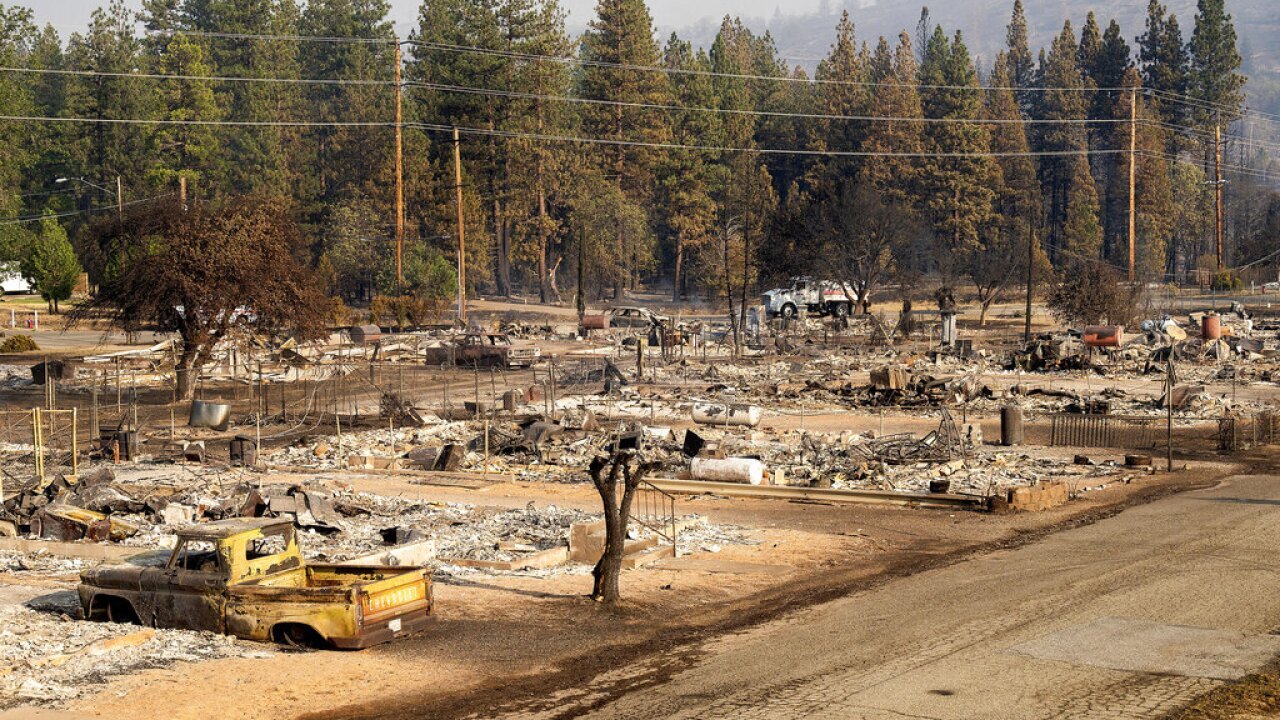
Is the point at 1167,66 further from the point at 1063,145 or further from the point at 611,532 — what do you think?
the point at 611,532

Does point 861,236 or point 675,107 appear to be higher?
point 675,107

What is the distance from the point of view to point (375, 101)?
10362 cm

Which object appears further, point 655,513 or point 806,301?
point 806,301

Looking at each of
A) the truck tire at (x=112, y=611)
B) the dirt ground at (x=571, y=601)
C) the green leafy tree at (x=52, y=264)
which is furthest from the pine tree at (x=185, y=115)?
the truck tire at (x=112, y=611)

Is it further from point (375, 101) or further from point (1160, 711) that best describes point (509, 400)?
point (375, 101)

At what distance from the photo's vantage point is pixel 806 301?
79.6 m

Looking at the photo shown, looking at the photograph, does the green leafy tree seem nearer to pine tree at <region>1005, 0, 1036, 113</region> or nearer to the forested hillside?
the forested hillside

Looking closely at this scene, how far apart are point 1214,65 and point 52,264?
97.0 meters

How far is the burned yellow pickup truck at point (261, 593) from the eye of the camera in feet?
50.6

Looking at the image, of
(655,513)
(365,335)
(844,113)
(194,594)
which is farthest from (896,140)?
(194,594)

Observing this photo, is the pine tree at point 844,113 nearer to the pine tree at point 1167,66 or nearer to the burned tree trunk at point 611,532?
the pine tree at point 1167,66

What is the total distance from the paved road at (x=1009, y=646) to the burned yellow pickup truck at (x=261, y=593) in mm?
2698

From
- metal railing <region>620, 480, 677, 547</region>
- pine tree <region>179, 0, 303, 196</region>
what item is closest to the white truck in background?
pine tree <region>179, 0, 303, 196</region>

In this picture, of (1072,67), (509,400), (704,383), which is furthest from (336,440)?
(1072,67)
